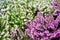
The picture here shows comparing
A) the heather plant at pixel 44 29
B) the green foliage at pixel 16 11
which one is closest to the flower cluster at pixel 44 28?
the heather plant at pixel 44 29

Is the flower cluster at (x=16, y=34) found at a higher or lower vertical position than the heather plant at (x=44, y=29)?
lower

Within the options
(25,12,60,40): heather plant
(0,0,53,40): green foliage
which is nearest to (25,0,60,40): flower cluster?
(25,12,60,40): heather plant

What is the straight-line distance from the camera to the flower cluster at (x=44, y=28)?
253 cm

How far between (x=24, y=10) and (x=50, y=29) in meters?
0.55

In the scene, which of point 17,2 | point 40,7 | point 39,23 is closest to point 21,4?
point 17,2

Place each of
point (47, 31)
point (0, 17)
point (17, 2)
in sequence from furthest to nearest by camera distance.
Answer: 1. point (17, 2)
2. point (0, 17)
3. point (47, 31)

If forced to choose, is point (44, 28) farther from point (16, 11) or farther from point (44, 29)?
point (16, 11)

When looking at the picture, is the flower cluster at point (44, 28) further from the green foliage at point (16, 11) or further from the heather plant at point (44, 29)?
the green foliage at point (16, 11)

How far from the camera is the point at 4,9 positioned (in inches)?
113

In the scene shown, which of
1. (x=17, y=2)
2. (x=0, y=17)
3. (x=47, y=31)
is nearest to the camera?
(x=47, y=31)

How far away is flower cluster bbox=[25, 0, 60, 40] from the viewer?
8.31 ft

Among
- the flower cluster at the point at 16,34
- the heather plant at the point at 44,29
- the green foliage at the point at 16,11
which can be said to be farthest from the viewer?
the green foliage at the point at 16,11

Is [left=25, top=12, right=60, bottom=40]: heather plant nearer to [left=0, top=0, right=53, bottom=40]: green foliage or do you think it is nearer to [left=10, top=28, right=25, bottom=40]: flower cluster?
[left=10, top=28, right=25, bottom=40]: flower cluster

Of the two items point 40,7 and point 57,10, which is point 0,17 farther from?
point 57,10
